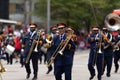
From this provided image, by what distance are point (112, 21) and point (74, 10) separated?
97.8 ft

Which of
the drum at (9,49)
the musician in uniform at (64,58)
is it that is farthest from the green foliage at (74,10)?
the musician in uniform at (64,58)

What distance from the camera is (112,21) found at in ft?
61.1

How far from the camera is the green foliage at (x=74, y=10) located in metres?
47.9

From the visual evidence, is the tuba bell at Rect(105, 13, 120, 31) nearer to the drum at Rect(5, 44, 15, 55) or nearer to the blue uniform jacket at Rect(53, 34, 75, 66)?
the blue uniform jacket at Rect(53, 34, 75, 66)

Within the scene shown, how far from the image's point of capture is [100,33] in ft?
62.6

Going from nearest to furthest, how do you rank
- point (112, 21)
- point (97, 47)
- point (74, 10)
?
point (112, 21)
point (97, 47)
point (74, 10)

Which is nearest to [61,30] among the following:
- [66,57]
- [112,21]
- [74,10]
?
[66,57]

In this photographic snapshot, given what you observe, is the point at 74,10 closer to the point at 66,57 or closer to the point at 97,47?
the point at 97,47

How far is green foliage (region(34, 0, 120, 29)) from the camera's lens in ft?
157

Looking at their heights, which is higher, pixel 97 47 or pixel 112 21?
pixel 112 21

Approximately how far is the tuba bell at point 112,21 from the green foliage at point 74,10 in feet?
92.7

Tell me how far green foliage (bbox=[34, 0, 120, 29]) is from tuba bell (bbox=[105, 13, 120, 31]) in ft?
92.7

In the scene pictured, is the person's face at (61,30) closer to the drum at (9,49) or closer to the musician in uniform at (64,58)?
the musician in uniform at (64,58)

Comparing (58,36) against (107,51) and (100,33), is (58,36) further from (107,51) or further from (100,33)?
(107,51)
